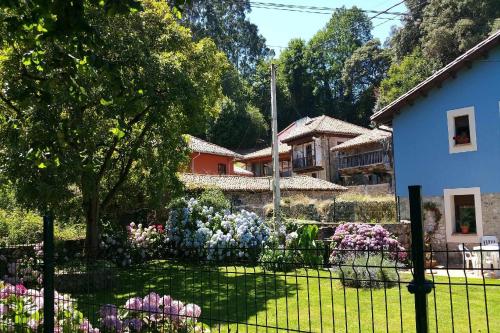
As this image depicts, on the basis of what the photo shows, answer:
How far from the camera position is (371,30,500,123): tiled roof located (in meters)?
15.1

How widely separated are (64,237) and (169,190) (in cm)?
393

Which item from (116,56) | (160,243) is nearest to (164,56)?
(116,56)

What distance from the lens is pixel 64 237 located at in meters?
15.7

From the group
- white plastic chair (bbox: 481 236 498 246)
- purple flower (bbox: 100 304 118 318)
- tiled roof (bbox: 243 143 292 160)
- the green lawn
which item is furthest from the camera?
tiled roof (bbox: 243 143 292 160)

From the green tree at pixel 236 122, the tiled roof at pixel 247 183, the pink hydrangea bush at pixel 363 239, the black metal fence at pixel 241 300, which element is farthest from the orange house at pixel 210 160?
the black metal fence at pixel 241 300

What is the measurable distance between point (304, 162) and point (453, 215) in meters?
27.5

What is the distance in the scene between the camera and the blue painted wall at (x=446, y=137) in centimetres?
1525

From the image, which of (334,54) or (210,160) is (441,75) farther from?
(334,54)

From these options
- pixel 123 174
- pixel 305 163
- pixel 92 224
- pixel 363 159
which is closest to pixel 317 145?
pixel 305 163

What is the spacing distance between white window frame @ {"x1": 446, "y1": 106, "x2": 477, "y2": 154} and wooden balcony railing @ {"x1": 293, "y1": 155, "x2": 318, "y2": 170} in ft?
85.1

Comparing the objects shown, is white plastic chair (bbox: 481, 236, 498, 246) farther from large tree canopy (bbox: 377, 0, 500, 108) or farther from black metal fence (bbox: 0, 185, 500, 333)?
large tree canopy (bbox: 377, 0, 500, 108)

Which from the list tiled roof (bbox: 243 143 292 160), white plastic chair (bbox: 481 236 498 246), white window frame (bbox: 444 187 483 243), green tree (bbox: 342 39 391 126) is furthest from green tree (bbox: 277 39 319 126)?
white plastic chair (bbox: 481 236 498 246)

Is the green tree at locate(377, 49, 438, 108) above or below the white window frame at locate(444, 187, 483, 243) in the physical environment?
above

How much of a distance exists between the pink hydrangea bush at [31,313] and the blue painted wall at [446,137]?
13.8 m
